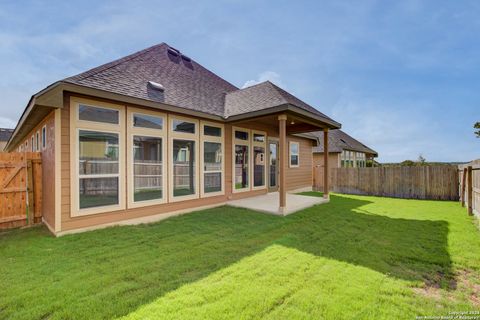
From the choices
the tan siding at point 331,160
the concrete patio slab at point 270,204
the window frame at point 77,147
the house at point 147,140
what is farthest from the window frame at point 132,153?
the tan siding at point 331,160

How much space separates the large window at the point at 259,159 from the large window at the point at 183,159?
8.85 ft

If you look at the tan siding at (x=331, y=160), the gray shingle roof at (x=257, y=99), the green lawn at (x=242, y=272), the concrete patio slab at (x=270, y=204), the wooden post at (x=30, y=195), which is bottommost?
the green lawn at (x=242, y=272)

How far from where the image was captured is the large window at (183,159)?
5.87 m

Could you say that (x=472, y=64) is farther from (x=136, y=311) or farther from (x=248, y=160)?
(x=136, y=311)

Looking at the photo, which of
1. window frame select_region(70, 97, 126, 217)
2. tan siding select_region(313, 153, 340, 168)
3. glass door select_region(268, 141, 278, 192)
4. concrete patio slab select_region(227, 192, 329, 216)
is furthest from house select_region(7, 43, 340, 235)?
tan siding select_region(313, 153, 340, 168)

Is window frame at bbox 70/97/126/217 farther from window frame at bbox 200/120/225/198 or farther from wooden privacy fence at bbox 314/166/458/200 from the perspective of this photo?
wooden privacy fence at bbox 314/166/458/200

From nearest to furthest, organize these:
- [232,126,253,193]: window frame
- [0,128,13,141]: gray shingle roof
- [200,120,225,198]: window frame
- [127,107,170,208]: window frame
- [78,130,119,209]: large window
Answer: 1. [78,130,119,209]: large window
2. [127,107,170,208]: window frame
3. [200,120,225,198]: window frame
4. [232,126,253,193]: window frame
5. [0,128,13,141]: gray shingle roof

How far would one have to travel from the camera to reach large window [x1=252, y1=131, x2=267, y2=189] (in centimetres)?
841

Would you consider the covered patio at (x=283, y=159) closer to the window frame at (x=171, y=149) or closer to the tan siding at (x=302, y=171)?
the window frame at (x=171, y=149)

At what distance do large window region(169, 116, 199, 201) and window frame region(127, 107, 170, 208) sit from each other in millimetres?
169

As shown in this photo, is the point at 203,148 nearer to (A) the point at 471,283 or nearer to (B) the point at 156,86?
(B) the point at 156,86

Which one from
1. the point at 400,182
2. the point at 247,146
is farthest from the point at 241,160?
the point at 400,182

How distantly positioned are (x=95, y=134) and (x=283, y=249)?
4.48 meters

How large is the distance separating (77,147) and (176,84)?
11.8ft
